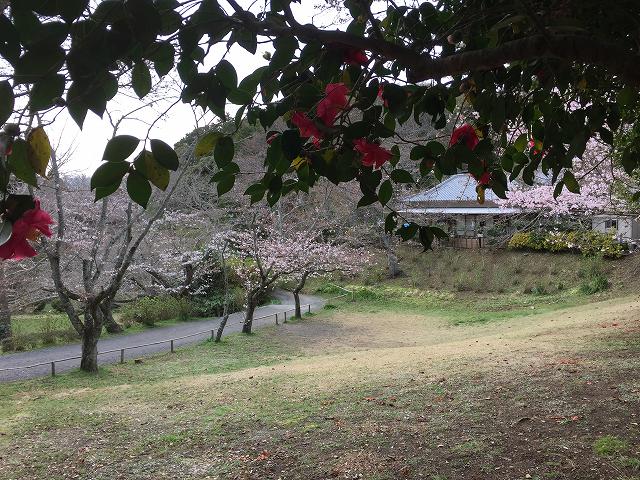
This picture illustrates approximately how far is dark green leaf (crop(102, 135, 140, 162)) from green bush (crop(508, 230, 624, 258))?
11.4 metres

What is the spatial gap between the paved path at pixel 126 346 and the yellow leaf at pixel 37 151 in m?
8.42

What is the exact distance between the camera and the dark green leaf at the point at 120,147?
2.66ft

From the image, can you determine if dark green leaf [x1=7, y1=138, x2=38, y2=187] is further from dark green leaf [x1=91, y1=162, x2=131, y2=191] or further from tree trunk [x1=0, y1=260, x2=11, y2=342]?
tree trunk [x1=0, y1=260, x2=11, y2=342]

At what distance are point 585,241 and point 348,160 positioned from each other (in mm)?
14174

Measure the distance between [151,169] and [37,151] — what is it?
0.17 meters

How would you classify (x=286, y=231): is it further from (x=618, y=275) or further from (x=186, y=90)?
(x=186, y=90)

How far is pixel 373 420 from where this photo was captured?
366cm

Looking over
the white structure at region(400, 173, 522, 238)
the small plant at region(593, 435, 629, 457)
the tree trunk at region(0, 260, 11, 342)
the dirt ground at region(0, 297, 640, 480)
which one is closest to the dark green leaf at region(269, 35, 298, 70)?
the dirt ground at region(0, 297, 640, 480)

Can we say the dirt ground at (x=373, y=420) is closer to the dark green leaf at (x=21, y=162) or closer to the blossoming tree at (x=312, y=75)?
the blossoming tree at (x=312, y=75)

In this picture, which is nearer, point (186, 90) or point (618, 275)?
point (186, 90)

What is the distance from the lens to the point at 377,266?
18.9m

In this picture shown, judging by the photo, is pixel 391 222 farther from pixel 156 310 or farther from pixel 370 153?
pixel 156 310

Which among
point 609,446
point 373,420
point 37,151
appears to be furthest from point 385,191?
point 373,420

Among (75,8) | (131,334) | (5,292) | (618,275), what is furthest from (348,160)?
(618,275)
